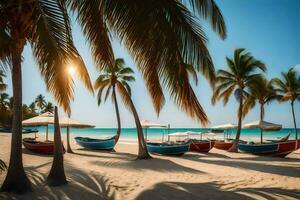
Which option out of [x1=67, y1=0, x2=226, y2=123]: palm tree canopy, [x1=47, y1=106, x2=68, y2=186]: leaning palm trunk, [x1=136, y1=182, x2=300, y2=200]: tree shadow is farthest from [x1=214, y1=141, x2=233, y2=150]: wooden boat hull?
[x1=67, y1=0, x2=226, y2=123]: palm tree canopy

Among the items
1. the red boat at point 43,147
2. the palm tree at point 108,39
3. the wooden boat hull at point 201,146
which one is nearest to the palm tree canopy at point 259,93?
the wooden boat hull at point 201,146

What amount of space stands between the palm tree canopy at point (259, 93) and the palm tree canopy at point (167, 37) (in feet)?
54.3

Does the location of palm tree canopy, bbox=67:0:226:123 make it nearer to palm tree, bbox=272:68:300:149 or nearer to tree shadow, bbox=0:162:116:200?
tree shadow, bbox=0:162:116:200

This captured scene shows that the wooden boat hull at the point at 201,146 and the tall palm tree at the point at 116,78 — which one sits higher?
the tall palm tree at the point at 116,78

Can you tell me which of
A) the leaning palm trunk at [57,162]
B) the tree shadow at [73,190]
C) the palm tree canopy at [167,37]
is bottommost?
the tree shadow at [73,190]

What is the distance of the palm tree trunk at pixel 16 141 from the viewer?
248 inches

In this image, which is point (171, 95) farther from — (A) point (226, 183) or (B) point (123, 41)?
(A) point (226, 183)

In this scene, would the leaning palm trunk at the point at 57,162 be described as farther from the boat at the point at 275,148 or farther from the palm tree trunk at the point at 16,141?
the boat at the point at 275,148

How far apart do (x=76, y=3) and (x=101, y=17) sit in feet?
2.00

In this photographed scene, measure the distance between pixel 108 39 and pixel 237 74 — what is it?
15533 mm

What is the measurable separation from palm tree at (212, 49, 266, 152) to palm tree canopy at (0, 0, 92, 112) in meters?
15.3

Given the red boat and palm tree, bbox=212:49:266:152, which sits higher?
palm tree, bbox=212:49:266:152

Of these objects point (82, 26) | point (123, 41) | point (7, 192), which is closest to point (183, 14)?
point (123, 41)

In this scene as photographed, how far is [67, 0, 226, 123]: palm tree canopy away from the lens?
14.4ft
